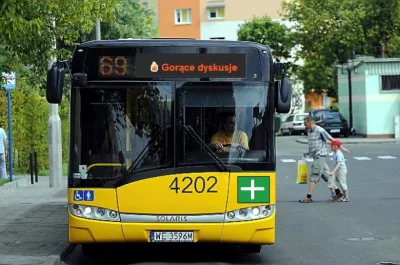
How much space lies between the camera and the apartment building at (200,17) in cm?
8550

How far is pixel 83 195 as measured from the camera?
11.0 metres

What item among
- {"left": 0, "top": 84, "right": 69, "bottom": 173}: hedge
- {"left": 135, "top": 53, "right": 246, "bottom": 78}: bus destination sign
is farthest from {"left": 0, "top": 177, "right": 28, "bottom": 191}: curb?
{"left": 135, "top": 53, "right": 246, "bottom": 78}: bus destination sign

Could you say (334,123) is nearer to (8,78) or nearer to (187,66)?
(8,78)

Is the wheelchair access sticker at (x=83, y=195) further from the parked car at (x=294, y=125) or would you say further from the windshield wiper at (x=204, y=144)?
the parked car at (x=294, y=125)

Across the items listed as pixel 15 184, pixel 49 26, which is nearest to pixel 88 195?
pixel 49 26

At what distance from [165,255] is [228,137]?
2267mm

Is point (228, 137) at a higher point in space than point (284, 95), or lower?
lower

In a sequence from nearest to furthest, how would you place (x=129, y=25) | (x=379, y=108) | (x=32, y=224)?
(x=32, y=224) < (x=129, y=25) < (x=379, y=108)

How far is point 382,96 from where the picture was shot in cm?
5169

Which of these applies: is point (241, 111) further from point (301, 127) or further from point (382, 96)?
point (301, 127)

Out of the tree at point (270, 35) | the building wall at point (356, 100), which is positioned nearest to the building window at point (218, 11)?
the tree at point (270, 35)

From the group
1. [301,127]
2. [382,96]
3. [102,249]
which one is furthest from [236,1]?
[102,249]

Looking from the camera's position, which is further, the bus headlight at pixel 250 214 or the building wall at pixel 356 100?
the building wall at pixel 356 100

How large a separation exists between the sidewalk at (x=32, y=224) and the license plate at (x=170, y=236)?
1.27 m
